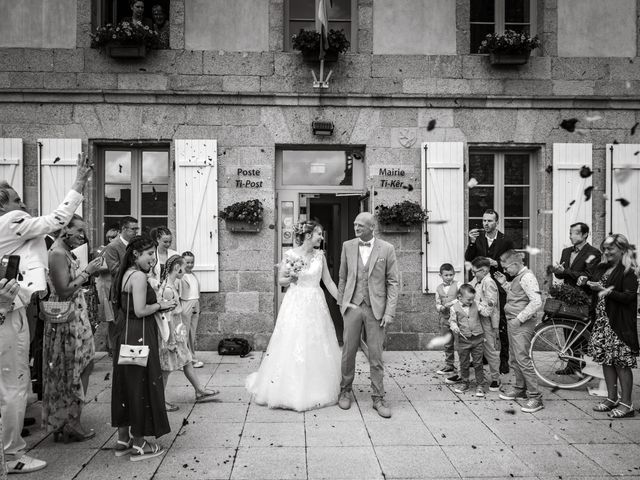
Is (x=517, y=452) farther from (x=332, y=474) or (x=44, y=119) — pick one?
(x=44, y=119)

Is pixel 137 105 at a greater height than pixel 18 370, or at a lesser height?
greater

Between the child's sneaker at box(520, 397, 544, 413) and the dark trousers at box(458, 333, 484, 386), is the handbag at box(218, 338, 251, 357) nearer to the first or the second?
the dark trousers at box(458, 333, 484, 386)

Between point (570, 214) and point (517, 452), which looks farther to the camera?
point (570, 214)

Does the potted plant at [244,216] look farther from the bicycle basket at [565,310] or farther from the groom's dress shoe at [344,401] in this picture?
the bicycle basket at [565,310]

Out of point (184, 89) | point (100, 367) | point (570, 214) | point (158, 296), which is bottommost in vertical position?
point (100, 367)

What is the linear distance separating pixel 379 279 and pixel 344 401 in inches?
53.4

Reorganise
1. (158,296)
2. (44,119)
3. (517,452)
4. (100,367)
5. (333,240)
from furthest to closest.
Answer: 1. (333,240)
2. (44,119)
3. (100,367)
4. (158,296)
5. (517,452)

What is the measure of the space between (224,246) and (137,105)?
263cm

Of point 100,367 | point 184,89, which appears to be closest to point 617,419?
point 100,367

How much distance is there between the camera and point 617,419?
5234 mm

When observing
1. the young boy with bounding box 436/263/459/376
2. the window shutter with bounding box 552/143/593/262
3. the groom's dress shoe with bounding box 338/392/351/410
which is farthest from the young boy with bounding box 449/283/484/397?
the window shutter with bounding box 552/143/593/262

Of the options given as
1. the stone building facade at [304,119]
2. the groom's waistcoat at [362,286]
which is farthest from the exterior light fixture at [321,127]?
the groom's waistcoat at [362,286]

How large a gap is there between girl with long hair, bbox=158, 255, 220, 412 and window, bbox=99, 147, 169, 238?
304cm

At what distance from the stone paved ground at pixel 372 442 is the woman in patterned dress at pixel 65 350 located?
0.78 feet
